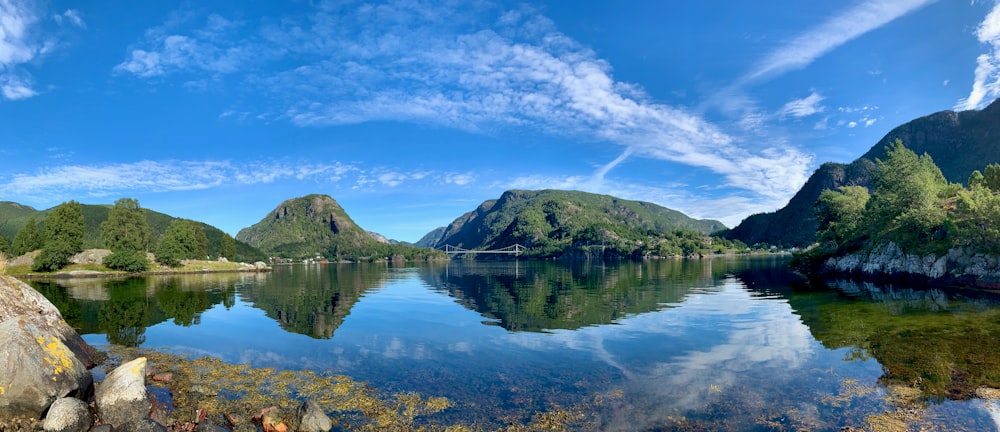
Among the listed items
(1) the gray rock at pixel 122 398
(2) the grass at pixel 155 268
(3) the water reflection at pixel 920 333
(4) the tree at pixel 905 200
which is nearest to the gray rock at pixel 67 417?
(1) the gray rock at pixel 122 398

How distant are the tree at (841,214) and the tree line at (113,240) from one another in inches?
6831

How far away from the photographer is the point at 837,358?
24172mm

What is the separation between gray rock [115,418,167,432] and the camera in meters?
14.3

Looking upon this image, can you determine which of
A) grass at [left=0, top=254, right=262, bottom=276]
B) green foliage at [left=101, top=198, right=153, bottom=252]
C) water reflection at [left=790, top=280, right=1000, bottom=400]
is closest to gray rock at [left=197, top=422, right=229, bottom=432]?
water reflection at [left=790, top=280, right=1000, bottom=400]

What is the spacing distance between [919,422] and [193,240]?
605 ft

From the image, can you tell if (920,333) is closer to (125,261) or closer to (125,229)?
(125,261)

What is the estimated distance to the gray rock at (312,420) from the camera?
14.9 metres

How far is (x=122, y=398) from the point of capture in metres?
15.3

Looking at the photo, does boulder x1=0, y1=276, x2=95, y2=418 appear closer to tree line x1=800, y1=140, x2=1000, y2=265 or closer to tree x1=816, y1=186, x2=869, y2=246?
tree line x1=800, y1=140, x2=1000, y2=265

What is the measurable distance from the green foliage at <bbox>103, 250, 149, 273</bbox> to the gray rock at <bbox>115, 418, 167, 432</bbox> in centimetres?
13737

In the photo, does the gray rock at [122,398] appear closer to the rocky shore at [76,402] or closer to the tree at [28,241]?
the rocky shore at [76,402]

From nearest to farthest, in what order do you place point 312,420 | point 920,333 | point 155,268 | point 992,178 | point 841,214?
point 312,420 < point 920,333 < point 992,178 < point 841,214 < point 155,268

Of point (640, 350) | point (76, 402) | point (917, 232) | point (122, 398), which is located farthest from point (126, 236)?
point (917, 232)

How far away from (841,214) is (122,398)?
129692 millimetres
